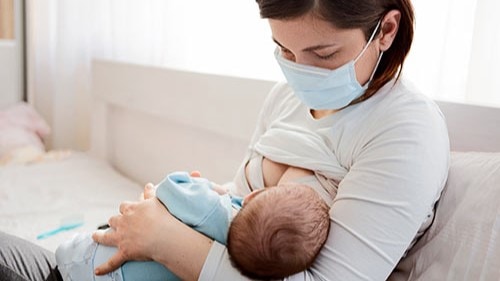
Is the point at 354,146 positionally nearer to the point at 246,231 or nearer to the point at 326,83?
the point at 326,83

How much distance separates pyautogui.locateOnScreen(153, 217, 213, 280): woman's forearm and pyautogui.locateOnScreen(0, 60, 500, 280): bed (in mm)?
354

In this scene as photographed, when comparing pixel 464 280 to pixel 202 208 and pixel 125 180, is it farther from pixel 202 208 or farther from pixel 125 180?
pixel 125 180

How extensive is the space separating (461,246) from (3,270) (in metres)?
0.76

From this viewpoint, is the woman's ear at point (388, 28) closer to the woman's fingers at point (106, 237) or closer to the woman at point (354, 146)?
the woman at point (354, 146)

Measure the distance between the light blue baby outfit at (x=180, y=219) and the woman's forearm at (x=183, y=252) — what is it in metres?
0.03

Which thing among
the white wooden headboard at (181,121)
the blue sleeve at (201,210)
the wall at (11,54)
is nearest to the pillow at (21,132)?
the wall at (11,54)

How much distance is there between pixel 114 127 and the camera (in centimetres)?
241

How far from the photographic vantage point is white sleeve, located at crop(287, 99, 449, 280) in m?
0.75

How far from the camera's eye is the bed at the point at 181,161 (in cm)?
80

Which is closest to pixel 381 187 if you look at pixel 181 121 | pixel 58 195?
pixel 181 121

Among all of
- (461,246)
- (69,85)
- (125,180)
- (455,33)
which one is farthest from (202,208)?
(69,85)

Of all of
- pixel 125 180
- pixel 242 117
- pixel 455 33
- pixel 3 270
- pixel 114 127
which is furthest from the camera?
pixel 114 127

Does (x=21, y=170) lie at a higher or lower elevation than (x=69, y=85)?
lower

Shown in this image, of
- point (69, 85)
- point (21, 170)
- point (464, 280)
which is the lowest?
point (21, 170)
